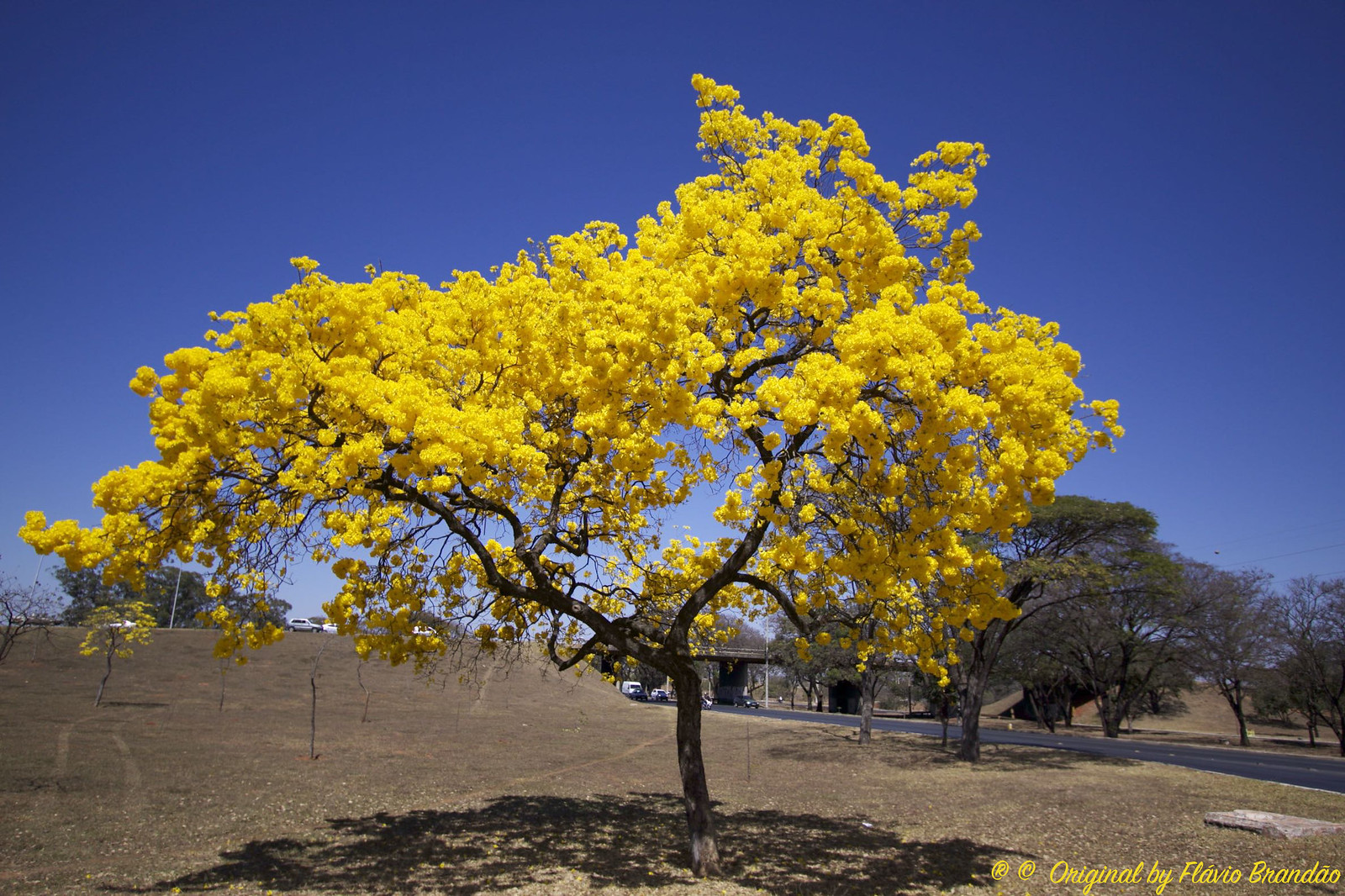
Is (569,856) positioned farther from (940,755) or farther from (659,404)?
(940,755)

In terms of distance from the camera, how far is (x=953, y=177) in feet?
22.0

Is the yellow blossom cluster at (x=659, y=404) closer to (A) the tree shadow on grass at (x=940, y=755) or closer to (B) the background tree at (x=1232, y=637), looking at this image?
(A) the tree shadow on grass at (x=940, y=755)

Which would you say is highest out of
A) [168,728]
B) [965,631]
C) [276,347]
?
[276,347]

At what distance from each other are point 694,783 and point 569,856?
1.80 meters

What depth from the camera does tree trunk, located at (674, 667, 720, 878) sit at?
24.0 ft

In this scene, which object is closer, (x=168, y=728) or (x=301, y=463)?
(x=301, y=463)

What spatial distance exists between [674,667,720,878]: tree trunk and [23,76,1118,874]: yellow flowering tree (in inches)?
1.2

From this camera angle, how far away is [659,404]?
602 centimetres

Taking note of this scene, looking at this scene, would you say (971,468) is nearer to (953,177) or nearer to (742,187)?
(953,177)

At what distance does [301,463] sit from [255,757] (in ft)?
46.3

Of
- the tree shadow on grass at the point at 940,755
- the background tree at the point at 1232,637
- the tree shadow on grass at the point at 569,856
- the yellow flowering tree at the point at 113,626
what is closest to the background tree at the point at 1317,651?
the background tree at the point at 1232,637

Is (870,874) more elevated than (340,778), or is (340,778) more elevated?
(870,874)

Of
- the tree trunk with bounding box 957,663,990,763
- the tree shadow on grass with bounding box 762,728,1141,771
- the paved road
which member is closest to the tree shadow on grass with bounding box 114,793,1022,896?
the tree shadow on grass with bounding box 762,728,1141,771

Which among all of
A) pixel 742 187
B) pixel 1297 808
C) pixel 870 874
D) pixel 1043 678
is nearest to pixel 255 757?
pixel 870 874
